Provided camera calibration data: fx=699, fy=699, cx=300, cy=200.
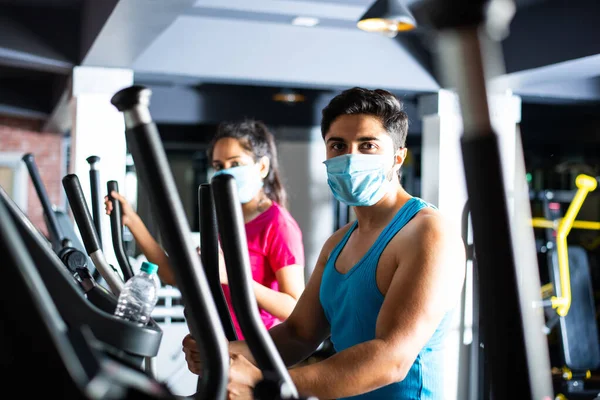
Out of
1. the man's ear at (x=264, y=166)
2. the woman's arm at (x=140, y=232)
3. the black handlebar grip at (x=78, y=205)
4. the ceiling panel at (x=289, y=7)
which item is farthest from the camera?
the ceiling panel at (x=289, y=7)

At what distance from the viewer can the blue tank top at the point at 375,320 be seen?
4.39 ft

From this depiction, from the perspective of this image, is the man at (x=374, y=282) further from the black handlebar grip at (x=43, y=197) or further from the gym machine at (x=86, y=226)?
the black handlebar grip at (x=43, y=197)

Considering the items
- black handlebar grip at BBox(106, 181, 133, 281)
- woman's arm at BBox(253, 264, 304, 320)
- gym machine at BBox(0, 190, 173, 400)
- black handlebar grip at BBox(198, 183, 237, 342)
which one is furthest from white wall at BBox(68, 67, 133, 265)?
gym machine at BBox(0, 190, 173, 400)

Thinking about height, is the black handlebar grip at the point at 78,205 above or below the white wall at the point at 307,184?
below

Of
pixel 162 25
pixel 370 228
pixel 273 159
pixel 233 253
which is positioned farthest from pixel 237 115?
pixel 233 253

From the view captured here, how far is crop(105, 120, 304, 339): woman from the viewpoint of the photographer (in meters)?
2.08

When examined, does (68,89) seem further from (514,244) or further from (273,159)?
(514,244)

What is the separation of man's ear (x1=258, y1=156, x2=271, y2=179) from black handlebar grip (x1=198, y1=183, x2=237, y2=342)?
170 centimetres

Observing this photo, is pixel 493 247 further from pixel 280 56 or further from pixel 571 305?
pixel 571 305

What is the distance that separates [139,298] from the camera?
37.7 inches

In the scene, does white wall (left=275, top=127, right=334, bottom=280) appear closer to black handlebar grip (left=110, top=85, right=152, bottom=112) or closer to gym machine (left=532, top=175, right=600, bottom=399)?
gym machine (left=532, top=175, right=600, bottom=399)

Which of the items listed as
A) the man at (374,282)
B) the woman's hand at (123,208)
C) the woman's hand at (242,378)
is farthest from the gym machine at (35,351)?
the woman's hand at (123,208)

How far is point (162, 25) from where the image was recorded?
11.4ft

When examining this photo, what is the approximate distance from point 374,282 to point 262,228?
0.98m
